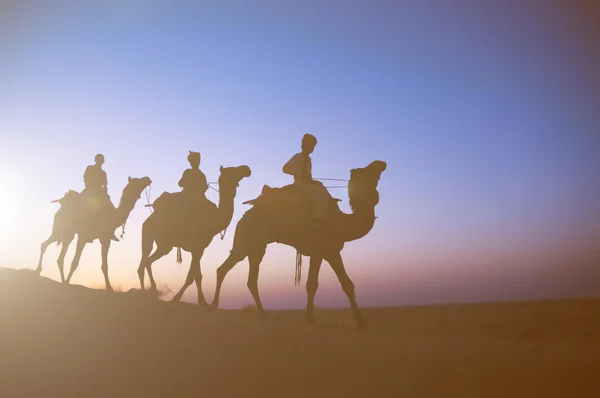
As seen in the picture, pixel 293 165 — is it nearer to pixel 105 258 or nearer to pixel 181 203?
pixel 181 203

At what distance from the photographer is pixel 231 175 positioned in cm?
1414

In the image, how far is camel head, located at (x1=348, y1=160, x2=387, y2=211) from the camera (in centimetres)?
1205

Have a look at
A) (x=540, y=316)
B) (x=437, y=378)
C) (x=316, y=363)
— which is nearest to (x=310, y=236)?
(x=316, y=363)

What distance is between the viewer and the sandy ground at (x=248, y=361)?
291 inches

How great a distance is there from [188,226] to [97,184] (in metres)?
4.32

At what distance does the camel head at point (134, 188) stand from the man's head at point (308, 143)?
6.99 m

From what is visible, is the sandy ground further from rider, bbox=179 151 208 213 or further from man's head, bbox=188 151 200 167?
man's head, bbox=188 151 200 167

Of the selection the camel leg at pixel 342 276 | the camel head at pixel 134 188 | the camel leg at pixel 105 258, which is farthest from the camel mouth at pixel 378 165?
the camel leg at pixel 105 258

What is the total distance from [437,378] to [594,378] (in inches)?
84.0

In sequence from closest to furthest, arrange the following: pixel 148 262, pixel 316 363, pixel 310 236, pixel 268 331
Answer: pixel 316 363 < pixel 268 331 < pixel 310 236 < pixel 148 262

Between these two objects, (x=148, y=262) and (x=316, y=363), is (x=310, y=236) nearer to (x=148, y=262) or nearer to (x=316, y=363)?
(x=316, y=363)

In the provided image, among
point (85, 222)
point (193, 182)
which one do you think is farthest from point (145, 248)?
point (193, 182)

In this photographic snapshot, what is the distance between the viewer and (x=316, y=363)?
26.6 feet

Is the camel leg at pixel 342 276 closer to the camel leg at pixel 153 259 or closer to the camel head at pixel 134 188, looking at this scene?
the camel leg at pixel 153 259
